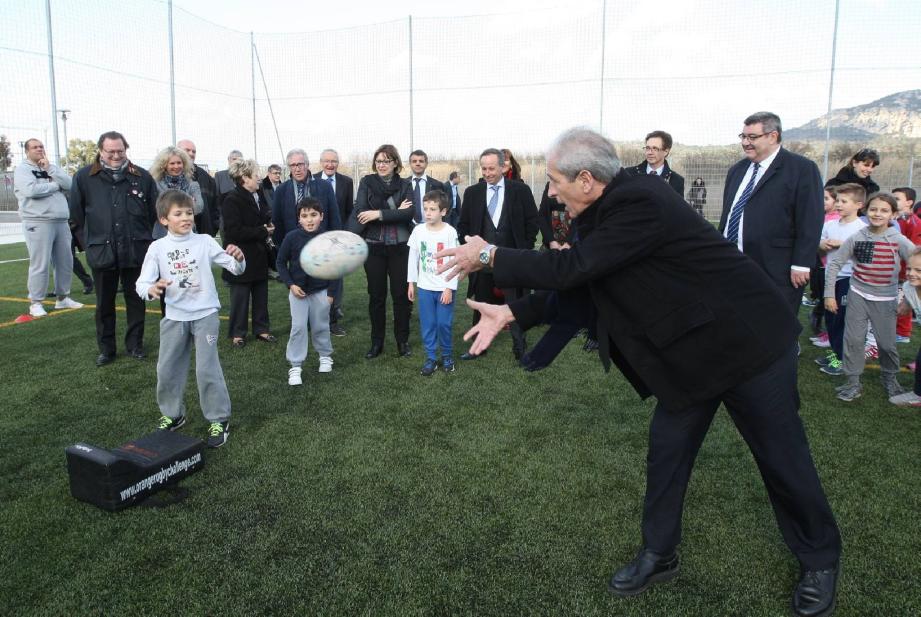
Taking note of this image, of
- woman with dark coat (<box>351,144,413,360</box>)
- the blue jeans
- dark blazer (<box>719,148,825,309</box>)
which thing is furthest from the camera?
woman with dark coat (<box>351,144,413,360</box>)

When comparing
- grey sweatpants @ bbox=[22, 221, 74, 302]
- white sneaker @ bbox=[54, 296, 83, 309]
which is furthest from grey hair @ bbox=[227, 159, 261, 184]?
white sneaker @ bbox=[54, 296, 83, 309]

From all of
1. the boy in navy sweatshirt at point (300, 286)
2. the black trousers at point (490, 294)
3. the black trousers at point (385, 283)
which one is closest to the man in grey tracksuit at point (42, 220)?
the boy in navy sweatshirt at point (300, 286)

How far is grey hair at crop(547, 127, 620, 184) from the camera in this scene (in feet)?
7.79

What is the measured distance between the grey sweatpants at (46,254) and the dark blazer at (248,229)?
10.2 ft

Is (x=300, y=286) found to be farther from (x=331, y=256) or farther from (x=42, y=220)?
(x=42, y=220)

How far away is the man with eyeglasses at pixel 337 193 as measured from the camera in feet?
25.7

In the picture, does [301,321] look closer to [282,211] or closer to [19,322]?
[282,211]

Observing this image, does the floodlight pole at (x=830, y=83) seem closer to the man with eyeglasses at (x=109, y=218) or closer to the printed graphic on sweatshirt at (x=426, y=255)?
the printed graphic on sweatshirt at (x=426, y=255)

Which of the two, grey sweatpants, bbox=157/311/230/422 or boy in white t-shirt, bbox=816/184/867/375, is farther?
boy in white t-shirt, bbox=816/184/867/375

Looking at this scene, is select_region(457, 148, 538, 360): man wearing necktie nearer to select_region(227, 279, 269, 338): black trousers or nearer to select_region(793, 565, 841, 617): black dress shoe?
select_region(227, 279, 269, 338): black trousers

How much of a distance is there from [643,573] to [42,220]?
8.60 meters

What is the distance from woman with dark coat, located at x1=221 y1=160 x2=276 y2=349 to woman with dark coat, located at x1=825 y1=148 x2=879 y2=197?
22.1ft

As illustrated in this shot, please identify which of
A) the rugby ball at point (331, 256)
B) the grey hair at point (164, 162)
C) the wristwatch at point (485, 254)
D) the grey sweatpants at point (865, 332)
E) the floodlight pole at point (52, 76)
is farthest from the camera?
the floodlight pole at point (52, 76)

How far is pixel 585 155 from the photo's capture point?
7.79ft
